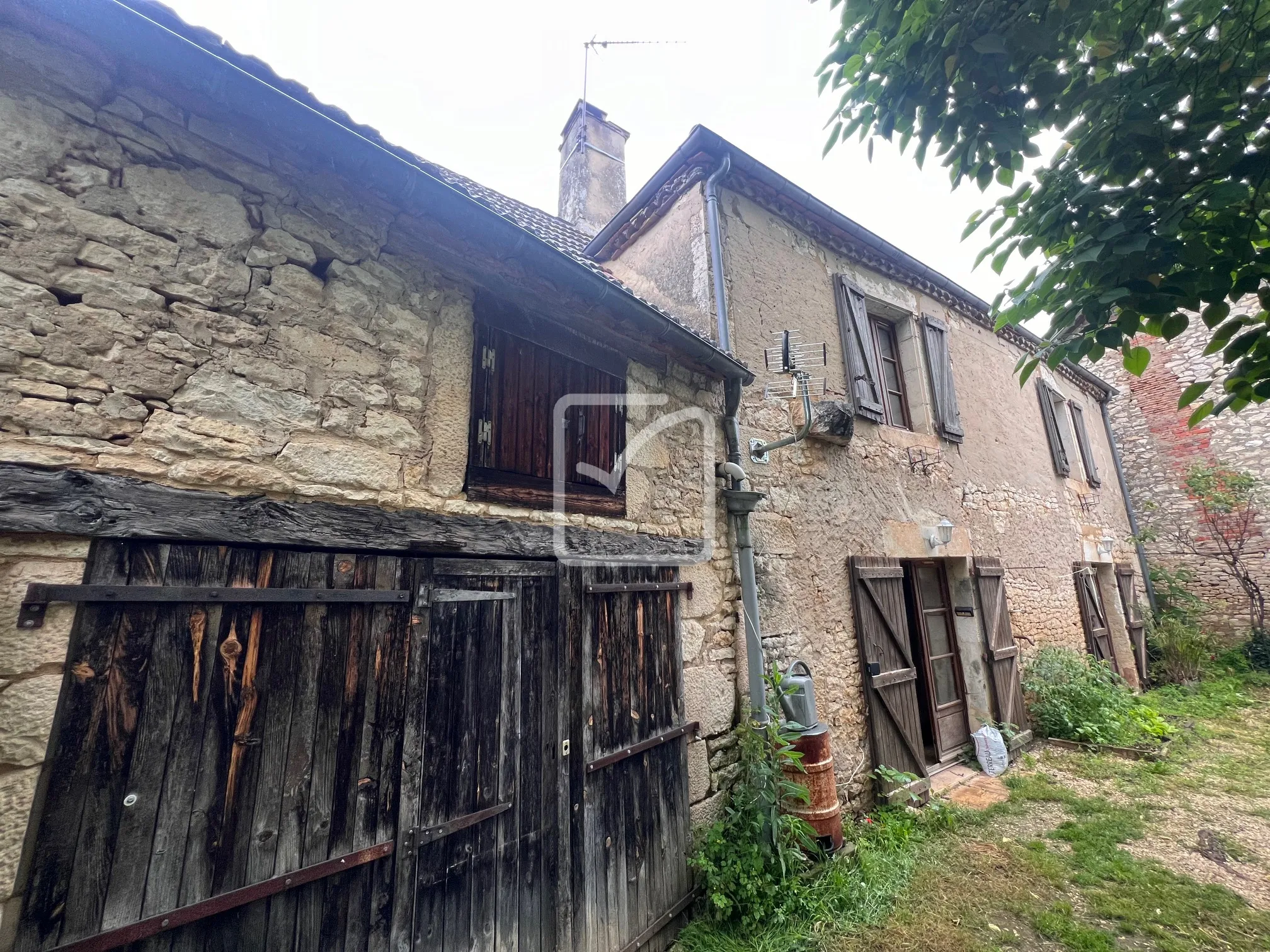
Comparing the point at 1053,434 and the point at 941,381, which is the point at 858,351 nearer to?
the point at 941,381

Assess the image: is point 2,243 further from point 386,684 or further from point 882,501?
point 882,501

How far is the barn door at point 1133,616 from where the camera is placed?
8523 millimetres

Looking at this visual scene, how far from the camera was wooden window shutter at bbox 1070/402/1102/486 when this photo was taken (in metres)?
8.88

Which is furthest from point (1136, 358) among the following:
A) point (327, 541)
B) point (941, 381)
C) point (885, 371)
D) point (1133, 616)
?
point (1133, 616)

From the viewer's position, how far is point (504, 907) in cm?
222

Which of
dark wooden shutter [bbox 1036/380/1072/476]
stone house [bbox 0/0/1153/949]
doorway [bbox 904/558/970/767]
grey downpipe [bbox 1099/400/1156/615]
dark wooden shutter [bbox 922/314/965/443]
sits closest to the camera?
stone house [bbox 0/0/1153/949]

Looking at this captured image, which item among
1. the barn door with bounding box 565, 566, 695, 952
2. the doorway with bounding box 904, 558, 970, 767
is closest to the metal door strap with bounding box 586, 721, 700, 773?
the barn door with bounding box 565, 566, 695, 952

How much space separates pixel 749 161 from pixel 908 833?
562 centimetres

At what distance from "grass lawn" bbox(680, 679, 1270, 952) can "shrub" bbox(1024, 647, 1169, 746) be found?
28.8 inches

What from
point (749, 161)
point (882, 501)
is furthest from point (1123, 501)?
point (749, 161)

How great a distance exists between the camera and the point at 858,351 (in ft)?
16.8

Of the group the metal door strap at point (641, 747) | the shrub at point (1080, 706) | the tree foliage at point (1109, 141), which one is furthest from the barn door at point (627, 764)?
the shrub at point (1080, 706)

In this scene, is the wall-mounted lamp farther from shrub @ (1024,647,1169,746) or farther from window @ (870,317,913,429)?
shrub @ (1024,647,1169,746)

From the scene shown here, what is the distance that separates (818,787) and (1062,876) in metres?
1.74
